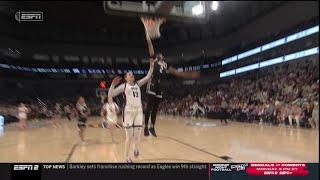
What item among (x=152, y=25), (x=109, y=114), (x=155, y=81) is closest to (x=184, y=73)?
(x=155, y=81)

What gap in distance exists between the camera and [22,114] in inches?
123

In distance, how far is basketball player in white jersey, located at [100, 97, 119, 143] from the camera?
3.17 m

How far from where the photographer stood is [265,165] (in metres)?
3.16

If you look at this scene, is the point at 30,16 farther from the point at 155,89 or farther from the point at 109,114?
the point at 155,89

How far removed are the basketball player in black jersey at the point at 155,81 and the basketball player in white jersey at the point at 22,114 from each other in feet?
2.93

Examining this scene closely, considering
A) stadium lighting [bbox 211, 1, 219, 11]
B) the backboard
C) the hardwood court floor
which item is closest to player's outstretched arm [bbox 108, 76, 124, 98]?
the hardwood court floor

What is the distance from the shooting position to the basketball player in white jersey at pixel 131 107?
10.4ft

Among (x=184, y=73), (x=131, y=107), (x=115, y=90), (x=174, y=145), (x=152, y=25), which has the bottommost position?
(x=174, y=145)

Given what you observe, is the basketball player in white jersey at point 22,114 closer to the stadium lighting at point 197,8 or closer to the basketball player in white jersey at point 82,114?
the basketball player in white jersey at point 82,114

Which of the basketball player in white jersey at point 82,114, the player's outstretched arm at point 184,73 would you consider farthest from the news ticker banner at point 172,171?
the player's outstretched arm at point 184,73

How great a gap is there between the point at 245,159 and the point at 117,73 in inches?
45.4

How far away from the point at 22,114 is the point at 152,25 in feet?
3.80

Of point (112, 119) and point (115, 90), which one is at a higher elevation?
point (115, 90)

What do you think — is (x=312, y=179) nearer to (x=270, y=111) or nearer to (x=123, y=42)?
(x=270, y=111)
